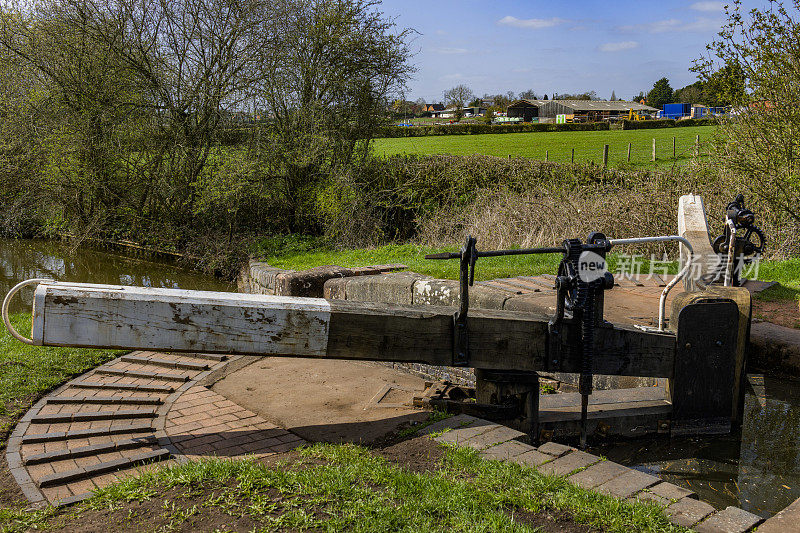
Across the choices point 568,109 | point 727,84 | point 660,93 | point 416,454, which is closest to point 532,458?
point 416,454

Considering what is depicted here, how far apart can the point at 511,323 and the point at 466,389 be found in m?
1.08

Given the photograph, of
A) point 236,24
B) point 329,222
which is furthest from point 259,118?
point 329,222

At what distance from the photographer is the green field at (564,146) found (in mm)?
27688

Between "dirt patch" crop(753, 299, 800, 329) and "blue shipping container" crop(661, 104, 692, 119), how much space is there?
69.6 meters

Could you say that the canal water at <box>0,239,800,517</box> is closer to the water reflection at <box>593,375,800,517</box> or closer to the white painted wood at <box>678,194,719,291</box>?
the water reflection at <box>593,375,800,517</box>

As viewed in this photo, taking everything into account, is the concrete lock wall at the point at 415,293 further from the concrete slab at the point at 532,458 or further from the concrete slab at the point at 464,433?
the concrete slab at the point at 532,458

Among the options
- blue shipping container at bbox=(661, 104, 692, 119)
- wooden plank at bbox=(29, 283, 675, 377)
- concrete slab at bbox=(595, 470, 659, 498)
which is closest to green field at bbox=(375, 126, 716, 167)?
wooden plank at bbox=(29, 283, 675, 377)

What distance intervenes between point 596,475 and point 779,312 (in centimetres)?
426

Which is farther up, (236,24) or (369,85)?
(236,24)

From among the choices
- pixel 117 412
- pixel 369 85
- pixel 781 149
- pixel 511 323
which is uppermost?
pixel 369 85

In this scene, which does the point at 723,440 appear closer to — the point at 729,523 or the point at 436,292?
the point at 729,523

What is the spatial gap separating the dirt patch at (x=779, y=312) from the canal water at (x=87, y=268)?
351 inches

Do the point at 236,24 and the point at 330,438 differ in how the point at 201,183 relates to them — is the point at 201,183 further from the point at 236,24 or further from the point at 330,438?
the point at 330,438

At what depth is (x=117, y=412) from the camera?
4.61 metres
